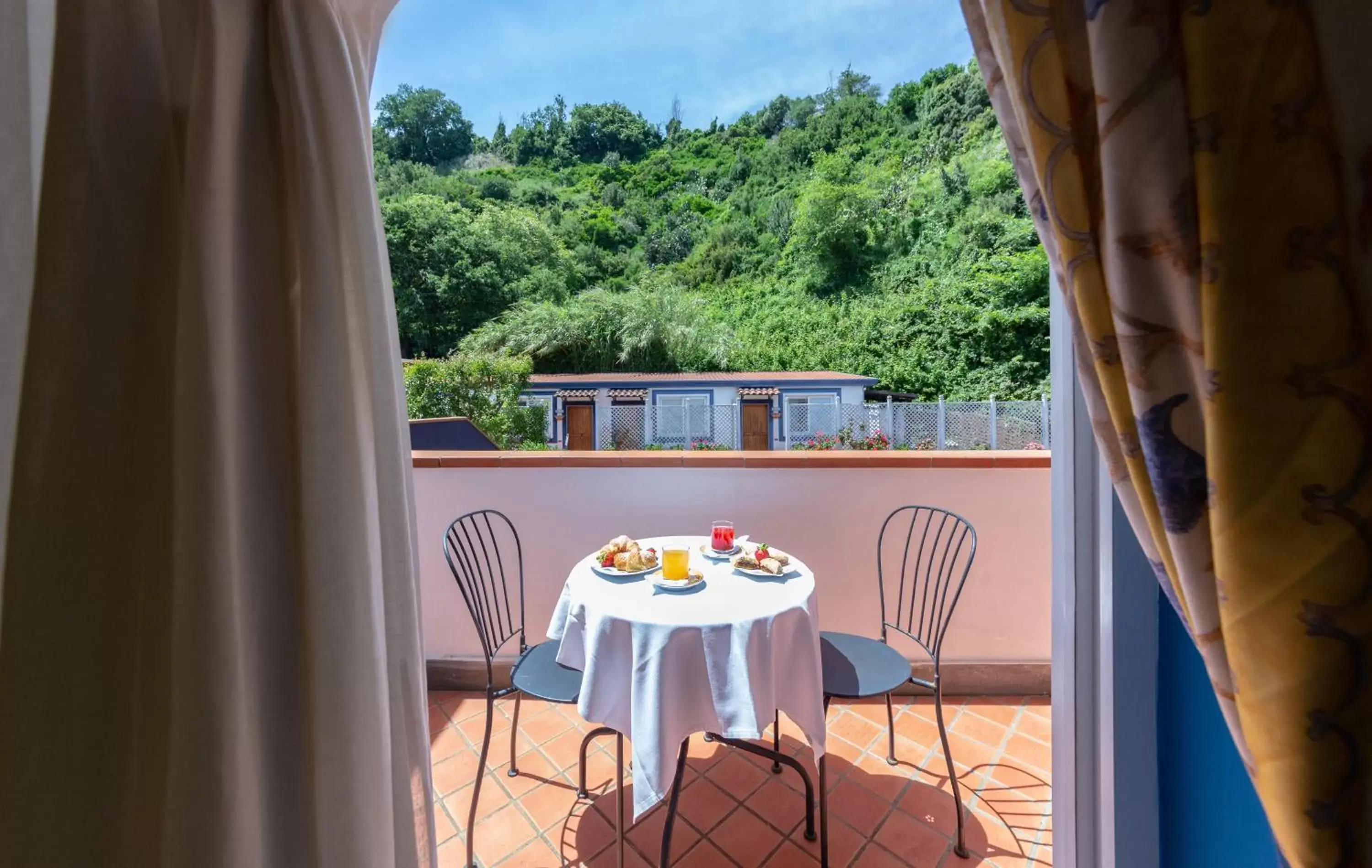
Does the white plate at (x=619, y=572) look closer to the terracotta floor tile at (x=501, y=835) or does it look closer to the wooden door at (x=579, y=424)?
the terracotta floor tile at (x=501, y=835)

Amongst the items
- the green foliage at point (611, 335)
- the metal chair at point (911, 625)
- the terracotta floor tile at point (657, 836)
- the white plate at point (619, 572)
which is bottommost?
the terracotta floor tile at point (657, 836)

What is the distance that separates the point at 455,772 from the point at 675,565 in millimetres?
1077

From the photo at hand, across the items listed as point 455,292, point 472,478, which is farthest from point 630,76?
point 472,478

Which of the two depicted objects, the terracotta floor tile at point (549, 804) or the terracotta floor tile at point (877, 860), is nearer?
the terracotta floor tile at point (877, 860)

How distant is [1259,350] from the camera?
0.39 m

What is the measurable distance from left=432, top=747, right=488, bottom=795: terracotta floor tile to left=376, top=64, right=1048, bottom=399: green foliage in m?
9.64

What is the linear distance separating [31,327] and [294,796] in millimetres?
449

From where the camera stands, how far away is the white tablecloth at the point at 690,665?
1.21 m

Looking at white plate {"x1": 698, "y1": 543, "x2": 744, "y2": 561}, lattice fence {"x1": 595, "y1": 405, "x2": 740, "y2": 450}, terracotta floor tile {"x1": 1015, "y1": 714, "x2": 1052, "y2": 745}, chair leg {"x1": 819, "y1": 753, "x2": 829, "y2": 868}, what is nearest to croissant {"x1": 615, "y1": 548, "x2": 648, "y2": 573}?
white plate {"x1": 698, "y1": 543, "x2": 744, "y2": 561}

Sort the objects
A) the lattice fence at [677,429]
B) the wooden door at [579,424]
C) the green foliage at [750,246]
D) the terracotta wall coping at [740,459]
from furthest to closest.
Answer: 1. the green foliage at [750,246]
2. the wooden door at [579,424]
3. the lattice fence at [677,429]
4. the terracotta wall coping at [740,459]

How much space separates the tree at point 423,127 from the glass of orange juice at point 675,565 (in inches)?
554

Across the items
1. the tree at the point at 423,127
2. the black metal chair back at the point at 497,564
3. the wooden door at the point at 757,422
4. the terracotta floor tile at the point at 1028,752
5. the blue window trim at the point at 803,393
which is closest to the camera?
the terracotta floor tile at the point at 1028,752

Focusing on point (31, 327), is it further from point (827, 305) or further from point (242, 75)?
point (827, 305)

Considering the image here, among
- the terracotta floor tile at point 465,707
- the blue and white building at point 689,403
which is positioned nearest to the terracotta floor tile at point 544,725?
the terracotta floor tile at point 465,707
